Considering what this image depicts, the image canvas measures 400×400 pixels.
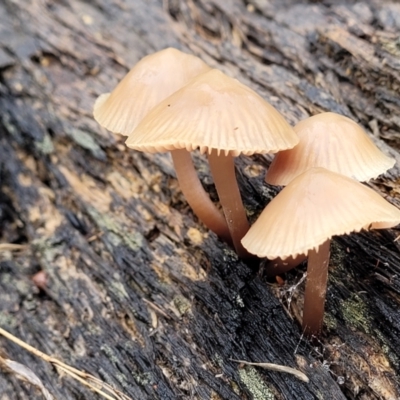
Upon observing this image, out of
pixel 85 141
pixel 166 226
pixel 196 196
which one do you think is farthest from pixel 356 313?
pixel 85 141

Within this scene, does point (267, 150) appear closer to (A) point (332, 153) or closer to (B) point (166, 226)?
(A) point (332, 153)

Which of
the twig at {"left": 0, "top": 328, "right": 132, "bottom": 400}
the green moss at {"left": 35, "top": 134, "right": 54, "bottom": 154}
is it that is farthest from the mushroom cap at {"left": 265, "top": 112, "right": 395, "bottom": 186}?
the green moss at {"left": 35, "top": 134, "right": 54, "bottom": 154}

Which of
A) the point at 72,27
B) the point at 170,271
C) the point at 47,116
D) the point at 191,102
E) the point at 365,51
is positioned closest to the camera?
the point at 191,102

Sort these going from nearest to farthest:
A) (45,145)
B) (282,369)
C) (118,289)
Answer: (282,369)
(118,289)
(45,145)

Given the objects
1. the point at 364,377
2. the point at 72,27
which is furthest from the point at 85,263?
the point at 72,27

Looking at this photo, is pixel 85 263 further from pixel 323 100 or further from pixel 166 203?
pixel 323 100

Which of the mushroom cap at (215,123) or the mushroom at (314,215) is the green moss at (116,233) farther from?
the mushroom at (314,215)

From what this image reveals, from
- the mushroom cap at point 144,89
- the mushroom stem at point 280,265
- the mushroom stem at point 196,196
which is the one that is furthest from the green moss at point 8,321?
the mushroom stem at point 280,265
